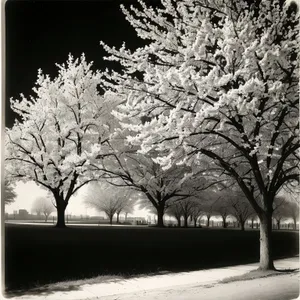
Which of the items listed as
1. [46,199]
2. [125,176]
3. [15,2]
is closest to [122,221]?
[125,176]

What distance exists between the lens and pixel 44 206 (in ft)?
26.2

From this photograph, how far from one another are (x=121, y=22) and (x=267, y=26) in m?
3.17

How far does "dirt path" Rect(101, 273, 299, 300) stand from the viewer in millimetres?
6803

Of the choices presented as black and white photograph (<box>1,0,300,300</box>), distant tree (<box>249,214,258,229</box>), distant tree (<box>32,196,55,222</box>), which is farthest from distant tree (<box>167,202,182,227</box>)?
distant tree (<box>32,196,55,222</box>)

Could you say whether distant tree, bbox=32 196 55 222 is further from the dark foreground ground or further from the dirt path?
the dirt path

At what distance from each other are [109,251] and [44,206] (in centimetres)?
171

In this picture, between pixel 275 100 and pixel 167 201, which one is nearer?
pixel 275 100

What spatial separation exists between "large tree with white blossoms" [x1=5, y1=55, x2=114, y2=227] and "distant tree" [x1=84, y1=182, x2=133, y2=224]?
0.28 meters

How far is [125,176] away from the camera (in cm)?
865

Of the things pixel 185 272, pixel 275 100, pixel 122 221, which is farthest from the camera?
pixel 122 221

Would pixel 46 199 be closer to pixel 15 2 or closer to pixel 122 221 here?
pixel 122 221

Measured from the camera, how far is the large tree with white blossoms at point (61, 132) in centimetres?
819

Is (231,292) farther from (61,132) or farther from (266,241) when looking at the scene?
(61,132)

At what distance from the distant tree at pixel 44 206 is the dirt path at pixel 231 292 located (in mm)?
2206
